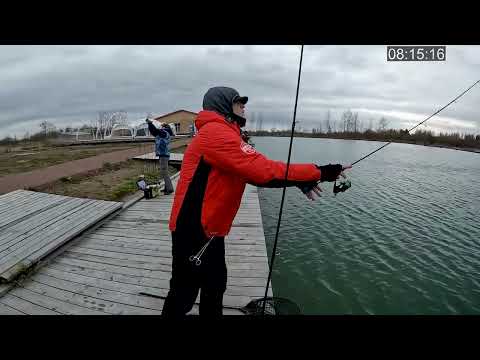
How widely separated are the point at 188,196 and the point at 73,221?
15.9 feet

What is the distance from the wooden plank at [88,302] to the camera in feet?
10.4

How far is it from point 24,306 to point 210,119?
3.23 meters

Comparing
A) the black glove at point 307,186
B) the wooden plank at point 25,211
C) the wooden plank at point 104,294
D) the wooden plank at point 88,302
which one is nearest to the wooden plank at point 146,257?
the wooden plank at point 104,294

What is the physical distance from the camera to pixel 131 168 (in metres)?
14.1

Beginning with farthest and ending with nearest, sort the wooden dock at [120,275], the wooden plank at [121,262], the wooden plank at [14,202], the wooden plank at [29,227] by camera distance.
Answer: the wooden plank at [14,202], the wooden plank at [29,227], the wooden plank at [121,262], the wooden dock at [120,275]

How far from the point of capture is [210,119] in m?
1.95

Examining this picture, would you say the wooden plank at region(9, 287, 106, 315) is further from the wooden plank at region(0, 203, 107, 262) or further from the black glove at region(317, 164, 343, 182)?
the black glove at region(317, 164, 343, 182)

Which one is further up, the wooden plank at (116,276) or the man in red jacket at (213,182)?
the man in red jacket at (213,182)

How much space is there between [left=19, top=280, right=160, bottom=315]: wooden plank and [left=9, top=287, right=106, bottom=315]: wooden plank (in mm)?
42

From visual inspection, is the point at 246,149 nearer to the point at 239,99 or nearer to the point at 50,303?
the point at 239,99

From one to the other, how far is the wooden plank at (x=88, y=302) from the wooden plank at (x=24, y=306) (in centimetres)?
21

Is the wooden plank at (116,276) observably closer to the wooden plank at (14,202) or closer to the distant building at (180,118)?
the wooden plank at (14,202)
